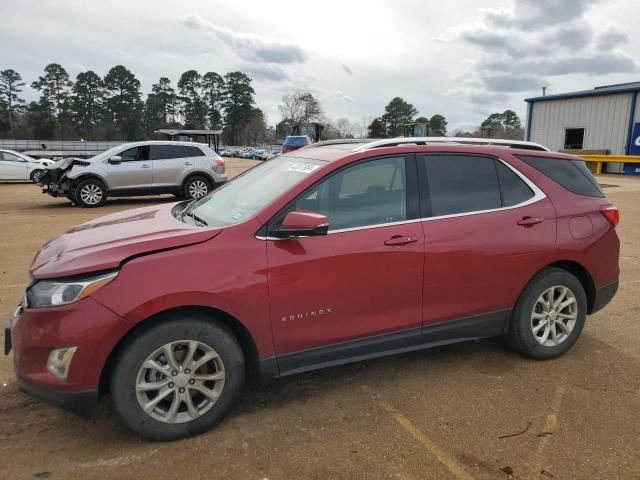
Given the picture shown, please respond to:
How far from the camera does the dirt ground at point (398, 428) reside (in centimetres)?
Result: 261

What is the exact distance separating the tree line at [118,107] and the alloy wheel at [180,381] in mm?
90915

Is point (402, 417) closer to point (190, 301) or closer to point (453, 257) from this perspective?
point (453, 257)

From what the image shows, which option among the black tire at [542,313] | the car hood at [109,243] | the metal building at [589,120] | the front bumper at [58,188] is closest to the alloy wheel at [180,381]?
the car hood at [109,243]

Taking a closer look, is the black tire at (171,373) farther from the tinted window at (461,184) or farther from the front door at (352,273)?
the tinted window at (461,184)

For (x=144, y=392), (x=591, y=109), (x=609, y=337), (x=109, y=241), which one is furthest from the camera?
(x=591, y=109)

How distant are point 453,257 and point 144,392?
213 centimetres

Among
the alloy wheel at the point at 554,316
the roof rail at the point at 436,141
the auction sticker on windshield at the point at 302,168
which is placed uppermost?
the roof rail at the point at 436,141

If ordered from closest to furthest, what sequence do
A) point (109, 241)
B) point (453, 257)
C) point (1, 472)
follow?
point (1, 472) → point (109, 241) → point (453, 257)

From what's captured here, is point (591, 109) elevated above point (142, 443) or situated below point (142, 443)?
above

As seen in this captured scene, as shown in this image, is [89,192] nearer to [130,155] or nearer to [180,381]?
[130,155]

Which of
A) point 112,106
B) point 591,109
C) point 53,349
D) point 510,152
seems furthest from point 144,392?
point 112,106

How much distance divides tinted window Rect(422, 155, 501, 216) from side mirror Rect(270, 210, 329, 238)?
Result: 0.93m

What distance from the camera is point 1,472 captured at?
2.55 meters

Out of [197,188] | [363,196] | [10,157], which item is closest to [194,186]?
[197,188]
